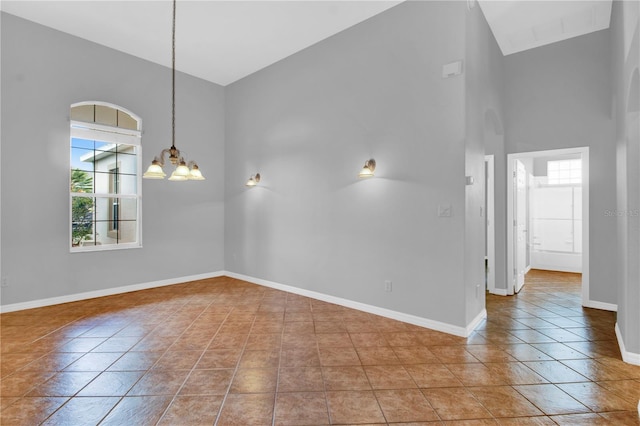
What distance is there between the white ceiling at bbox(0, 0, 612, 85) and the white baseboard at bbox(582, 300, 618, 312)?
12.3 feet

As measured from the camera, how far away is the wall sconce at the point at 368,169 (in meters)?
3.81

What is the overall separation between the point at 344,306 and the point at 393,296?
2.56ft

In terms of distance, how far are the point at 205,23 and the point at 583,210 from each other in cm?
589

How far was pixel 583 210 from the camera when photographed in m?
4.38

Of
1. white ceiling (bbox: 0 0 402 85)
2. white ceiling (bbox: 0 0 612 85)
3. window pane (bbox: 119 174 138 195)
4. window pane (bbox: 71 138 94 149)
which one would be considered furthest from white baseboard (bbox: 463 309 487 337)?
window pane (bbox: 71 138 94 149)

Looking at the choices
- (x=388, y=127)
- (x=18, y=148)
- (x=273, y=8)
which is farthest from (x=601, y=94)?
(x=18, y=148)

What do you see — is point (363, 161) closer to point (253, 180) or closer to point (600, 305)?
point (253, 180)

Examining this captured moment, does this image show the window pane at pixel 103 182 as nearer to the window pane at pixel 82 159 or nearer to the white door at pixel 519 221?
the window pane at pixel 82 159

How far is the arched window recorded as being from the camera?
15.1ft

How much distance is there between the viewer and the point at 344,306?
4.23 meters

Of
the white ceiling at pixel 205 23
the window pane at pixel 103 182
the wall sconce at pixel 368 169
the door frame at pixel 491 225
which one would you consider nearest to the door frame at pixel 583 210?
the door frame at pixel 491 225

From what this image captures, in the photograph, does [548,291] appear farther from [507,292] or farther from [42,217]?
[42,217]

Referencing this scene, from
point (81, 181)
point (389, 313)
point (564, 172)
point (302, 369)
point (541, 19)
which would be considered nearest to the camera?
point (302, 369)

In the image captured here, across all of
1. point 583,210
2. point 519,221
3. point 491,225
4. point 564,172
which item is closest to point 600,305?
point 583,210
